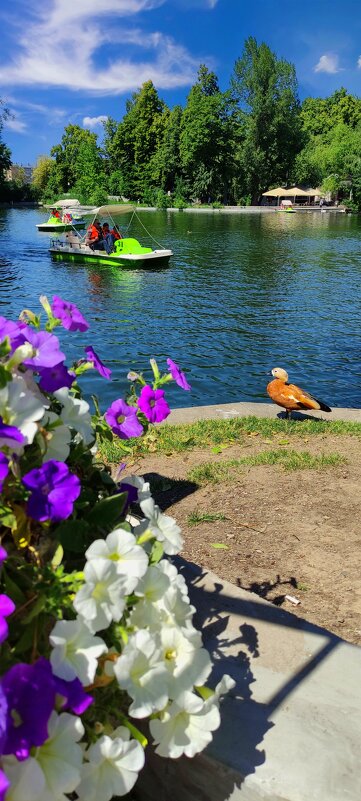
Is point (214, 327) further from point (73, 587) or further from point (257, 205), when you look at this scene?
point (257, 205)

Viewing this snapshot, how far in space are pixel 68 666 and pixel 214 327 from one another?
13.3m

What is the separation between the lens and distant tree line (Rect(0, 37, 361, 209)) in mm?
64312

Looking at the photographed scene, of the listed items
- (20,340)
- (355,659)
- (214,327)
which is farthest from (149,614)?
(214,327)

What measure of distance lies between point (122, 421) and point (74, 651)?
0.73 meters

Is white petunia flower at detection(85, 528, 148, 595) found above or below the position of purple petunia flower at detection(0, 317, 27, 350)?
below

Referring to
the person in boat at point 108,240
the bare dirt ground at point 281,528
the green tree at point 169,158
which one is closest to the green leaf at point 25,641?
the bare dirt ground at point 281,528

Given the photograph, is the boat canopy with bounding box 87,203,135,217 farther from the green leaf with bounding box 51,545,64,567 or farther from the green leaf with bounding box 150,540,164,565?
the green leaf with bounding box 51,545,64,567

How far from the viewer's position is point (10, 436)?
1098 mm

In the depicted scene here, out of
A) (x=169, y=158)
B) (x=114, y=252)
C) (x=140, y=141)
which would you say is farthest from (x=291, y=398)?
(x=140, y=141)

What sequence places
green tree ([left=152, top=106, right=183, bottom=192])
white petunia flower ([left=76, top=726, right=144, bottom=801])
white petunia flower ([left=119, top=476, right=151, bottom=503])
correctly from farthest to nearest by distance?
green tree ([left=152, top=106, right=183, bottom=192]) → white petunia flower ([left=119, top=476, right=151, bottom=503]) → white petunia flower ([left=76, top=726, right=144, bottom=801])

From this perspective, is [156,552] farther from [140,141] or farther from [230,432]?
[140,141]

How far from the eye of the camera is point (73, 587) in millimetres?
1111

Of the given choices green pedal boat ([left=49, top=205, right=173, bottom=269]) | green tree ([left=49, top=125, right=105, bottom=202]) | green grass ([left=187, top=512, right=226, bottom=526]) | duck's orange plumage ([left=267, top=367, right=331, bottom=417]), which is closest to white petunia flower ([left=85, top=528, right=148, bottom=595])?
green grass ([left=187, top=512, right=226, bottom=526])

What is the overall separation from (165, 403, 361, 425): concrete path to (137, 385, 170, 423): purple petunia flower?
4.53 m
